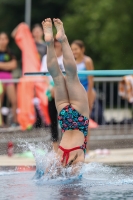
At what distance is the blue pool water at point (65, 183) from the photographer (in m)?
7.33

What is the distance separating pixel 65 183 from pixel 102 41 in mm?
27026

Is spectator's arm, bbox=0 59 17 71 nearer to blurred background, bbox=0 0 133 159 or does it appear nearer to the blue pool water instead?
blurred background, bbox=0 0 133 159

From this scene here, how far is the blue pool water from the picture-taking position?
7332 mm

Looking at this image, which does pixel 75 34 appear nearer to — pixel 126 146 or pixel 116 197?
pixel 126 146

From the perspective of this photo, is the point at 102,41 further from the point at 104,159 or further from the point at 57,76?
the point at 57,76

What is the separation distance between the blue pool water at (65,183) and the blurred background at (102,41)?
385 centimetres

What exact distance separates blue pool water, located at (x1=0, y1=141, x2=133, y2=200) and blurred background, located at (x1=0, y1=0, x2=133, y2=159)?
385cm

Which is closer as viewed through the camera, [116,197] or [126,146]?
[116,197]

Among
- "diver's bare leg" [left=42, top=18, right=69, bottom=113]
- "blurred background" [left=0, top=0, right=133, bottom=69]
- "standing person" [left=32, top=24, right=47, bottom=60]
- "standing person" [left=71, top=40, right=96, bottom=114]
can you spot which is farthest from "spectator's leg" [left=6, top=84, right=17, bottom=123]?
"blurred background" [left=0, top=0, right=133, bottom=69]

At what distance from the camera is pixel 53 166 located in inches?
328

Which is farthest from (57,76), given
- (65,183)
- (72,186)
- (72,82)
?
(72,186)

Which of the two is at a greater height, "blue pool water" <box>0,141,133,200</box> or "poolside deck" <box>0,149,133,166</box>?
"poolside deck" <box>0,149,133,166</box>

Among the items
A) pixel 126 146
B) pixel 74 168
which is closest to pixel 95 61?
pixel 126 146

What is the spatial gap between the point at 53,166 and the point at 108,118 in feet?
26.0
